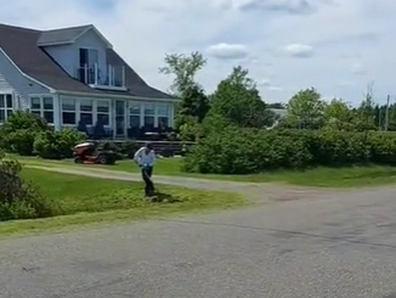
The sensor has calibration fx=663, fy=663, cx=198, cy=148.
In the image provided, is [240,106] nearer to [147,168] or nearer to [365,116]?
[365,116]

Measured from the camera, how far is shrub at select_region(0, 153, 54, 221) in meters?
16.0

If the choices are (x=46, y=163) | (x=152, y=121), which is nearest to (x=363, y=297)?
(x=46, y=163)

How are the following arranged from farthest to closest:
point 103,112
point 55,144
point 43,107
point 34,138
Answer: point 103,112, point 43,107, point 34,138, point 55,144

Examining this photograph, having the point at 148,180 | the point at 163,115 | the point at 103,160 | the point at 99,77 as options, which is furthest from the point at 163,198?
the point at 163,115

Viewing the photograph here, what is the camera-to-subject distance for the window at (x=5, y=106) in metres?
42.2

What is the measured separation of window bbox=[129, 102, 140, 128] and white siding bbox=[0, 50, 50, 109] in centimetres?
736

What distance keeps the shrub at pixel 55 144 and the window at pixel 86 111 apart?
6531 mm

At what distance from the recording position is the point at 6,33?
44.6 meters

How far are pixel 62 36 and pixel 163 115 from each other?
899 cm

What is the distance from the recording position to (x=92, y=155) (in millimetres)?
31812

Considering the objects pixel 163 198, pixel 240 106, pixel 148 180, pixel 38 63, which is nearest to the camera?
pixel 148 180

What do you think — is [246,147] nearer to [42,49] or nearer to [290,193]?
[290,193]

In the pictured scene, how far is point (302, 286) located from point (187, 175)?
19518mm

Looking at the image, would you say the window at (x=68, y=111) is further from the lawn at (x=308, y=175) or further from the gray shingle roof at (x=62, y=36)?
the lawn at (x=308, y=175)
